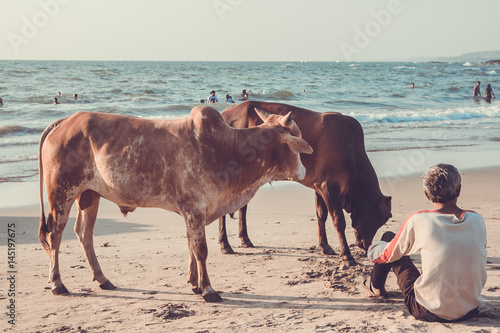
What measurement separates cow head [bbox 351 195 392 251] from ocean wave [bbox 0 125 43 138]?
15.5 m

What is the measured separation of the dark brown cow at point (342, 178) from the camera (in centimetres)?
687

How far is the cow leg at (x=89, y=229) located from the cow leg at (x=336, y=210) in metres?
2.58

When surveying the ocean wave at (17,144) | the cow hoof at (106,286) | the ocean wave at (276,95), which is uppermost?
the ocean wave at (276,95)

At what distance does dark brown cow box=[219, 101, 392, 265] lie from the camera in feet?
22.5

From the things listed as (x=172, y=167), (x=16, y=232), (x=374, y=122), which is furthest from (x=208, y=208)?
(x=374, y=122)

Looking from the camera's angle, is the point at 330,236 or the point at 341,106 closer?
the point at 330,236

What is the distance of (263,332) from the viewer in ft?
15.1

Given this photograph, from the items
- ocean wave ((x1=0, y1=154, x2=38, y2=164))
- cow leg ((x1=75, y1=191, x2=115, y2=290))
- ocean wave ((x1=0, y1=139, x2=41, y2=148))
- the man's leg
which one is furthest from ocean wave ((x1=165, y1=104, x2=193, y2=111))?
the man's leg

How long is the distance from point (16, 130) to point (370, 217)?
16.4m

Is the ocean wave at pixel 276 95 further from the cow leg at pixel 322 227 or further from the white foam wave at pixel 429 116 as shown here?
the cow leg at pixel 322 227

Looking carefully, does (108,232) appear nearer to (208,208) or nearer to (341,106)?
(208,208)

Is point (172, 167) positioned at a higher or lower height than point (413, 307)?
higher

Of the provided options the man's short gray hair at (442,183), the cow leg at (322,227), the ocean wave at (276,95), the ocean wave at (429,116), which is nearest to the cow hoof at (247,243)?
the cow leg at (322,227)

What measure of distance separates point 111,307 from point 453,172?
3113mm
